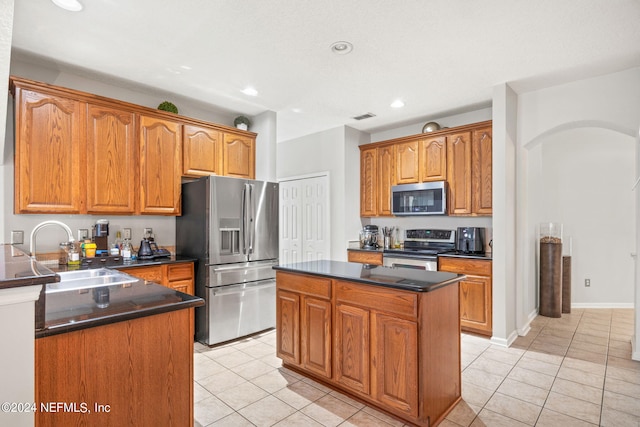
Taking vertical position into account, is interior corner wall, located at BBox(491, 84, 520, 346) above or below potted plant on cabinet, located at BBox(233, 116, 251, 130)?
below

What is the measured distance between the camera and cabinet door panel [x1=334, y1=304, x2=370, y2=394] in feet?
7.41

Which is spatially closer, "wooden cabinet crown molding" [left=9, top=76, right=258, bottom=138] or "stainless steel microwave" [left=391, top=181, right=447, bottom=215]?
"wooden cabinet crown molding" [left=9, top=76, right=258, bottom=138]

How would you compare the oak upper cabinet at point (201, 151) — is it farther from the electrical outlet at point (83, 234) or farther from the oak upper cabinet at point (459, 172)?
the oak upper cabinet at point (459, 172)

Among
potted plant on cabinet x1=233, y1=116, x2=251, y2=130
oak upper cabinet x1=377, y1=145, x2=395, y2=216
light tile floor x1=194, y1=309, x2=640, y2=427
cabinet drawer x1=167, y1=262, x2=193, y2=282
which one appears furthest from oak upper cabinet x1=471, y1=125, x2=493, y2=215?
cabinet drawer x1=167, y1=262, x2=193, y2=282

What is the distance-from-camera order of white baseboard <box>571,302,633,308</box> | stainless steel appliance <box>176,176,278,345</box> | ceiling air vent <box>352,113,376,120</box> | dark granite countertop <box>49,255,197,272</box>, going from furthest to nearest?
white baseboard <box>571,302,633,308</box> → ceiling air vent <box>352,113,376,120</box> → stainless steel appliance <box>176,176,278,345</box> → dark granite countertop <box>49,255,197,272</box>

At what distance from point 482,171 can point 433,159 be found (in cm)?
64

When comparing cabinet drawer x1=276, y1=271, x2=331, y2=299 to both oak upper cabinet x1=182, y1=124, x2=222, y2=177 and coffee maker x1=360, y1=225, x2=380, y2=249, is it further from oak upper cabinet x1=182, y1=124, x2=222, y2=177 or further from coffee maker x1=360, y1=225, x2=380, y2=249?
coffee maker x1=360, y1=225, x2=380, y2=249

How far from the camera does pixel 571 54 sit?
2857 mm

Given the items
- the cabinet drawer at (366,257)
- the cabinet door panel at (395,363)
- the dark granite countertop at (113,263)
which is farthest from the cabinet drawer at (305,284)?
the cabinet drawer at (366,257)

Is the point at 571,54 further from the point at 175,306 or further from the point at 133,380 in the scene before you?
the point at 133,380

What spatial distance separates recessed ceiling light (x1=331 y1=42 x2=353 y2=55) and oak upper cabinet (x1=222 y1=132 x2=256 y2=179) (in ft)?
6.09

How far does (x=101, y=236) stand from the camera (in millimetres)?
3275

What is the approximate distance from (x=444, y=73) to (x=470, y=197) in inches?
60.9

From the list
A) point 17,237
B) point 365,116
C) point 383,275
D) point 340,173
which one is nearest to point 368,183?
point 340,173
